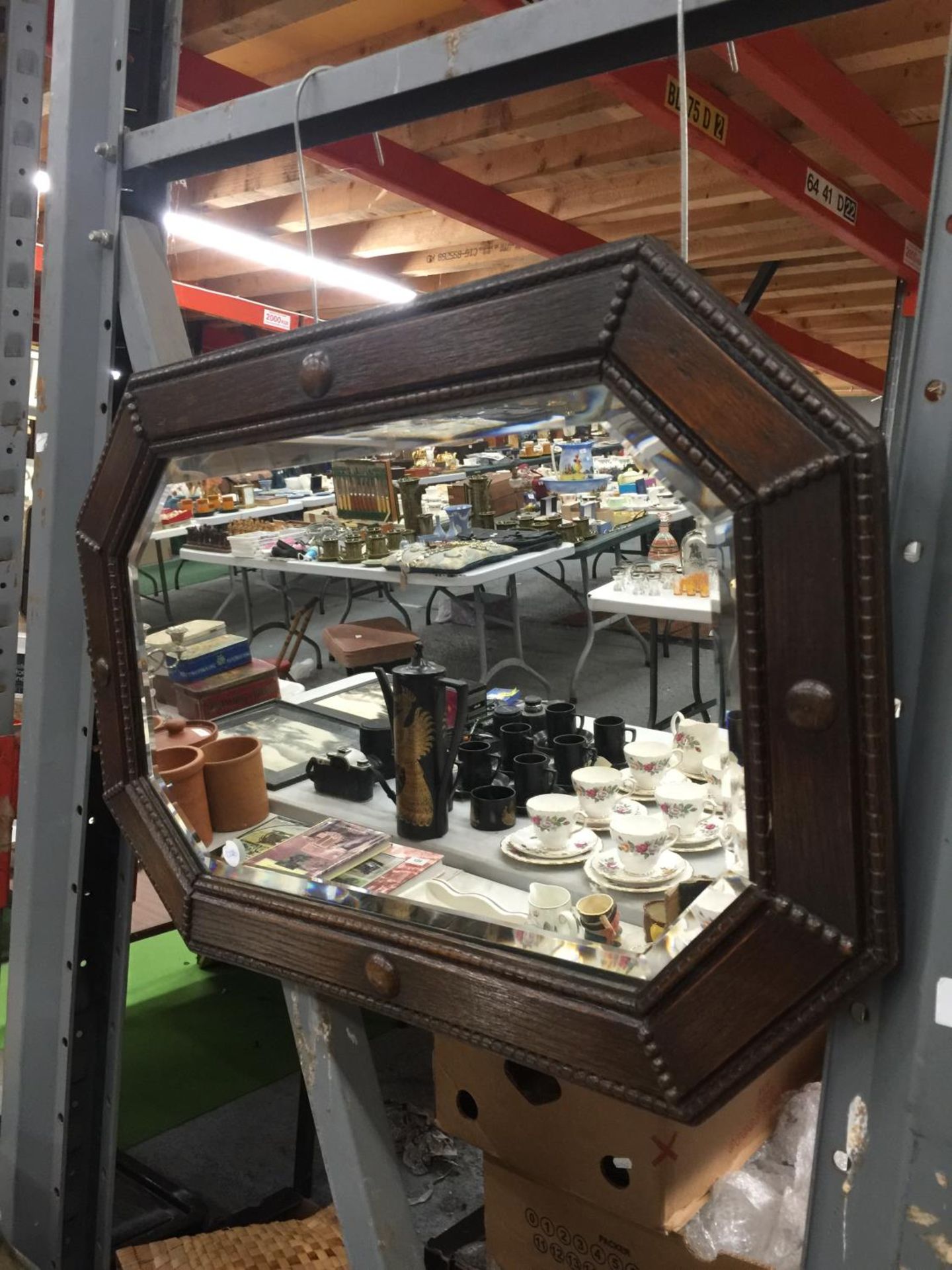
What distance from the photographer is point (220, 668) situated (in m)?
1.03

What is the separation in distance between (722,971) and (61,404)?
35.7 inches

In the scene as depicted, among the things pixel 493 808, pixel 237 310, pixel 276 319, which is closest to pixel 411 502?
pixel 493 808

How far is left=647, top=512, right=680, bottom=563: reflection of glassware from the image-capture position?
697 millimetres

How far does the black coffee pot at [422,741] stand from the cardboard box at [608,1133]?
258mm

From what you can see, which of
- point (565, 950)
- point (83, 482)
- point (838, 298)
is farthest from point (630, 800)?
point (838, 298)

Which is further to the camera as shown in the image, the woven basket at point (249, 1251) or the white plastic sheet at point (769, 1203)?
the woven basket at point (249, 1251)

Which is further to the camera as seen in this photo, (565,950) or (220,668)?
(220,668)

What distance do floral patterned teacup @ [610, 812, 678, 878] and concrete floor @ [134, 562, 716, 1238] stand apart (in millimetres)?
93

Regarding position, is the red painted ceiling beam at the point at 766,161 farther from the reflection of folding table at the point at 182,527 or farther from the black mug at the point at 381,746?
the black mug at the point at 381,746

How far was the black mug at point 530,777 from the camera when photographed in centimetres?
96

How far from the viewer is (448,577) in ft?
3.09

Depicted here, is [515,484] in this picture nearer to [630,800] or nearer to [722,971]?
[630,800]

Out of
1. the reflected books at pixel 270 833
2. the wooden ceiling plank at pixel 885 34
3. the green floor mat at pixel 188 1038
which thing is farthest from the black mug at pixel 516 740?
the wooden ceiling plank at pixel 885 34

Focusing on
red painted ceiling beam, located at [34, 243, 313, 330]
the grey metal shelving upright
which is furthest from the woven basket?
red painted ceiling beam, located at [34, 243, 313, 330]
